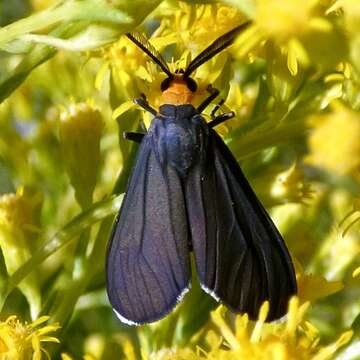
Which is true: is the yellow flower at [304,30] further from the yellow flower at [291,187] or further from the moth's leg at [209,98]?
the yellow flower at [291,187]

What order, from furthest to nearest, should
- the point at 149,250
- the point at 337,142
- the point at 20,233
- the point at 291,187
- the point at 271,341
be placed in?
the point at 291,187 → the point at 20,233 → the point at 149,250 → the point at 271,341 → the point at 337,142

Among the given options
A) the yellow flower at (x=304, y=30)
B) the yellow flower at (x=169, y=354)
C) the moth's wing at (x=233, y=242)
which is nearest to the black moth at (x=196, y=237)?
the moth's wing at (x=233, y=242)

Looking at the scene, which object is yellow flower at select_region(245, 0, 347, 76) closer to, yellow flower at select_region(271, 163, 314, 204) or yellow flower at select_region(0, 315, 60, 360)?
yellow flower at select_region(0, 315, 60, 360)

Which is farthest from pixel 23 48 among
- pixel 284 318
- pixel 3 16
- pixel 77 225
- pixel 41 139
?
pixel 3 16

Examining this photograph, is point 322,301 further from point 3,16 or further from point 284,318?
point 3,16

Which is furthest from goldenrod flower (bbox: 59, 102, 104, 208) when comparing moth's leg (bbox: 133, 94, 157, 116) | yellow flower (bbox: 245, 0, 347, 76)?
yellow flower (bbox: 245, 0, 347, 76)

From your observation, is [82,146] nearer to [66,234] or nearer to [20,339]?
[66,234]

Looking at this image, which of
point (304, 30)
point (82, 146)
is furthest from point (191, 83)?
point (304, 30)
